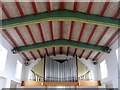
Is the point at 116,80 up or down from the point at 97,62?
down

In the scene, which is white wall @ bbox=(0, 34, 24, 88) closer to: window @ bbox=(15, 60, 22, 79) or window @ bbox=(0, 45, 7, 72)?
window @ bbox=(0, 45, 7, 72)

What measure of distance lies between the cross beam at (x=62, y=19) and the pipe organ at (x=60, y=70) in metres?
3.80

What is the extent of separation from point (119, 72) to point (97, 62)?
297 cm

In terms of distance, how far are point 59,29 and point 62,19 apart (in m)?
1.44

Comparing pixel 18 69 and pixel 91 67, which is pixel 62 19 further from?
pixel 91 67

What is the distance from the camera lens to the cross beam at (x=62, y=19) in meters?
4.78

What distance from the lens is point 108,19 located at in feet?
15.8

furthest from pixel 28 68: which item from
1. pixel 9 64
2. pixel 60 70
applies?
pixel 9 64

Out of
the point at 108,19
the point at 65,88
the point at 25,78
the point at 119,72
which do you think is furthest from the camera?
the point at 25,78

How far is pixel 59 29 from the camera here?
6273mm

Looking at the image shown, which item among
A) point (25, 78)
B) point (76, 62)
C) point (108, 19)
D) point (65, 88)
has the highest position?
point (108, 19)

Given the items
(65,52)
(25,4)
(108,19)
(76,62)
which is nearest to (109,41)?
(108,19)

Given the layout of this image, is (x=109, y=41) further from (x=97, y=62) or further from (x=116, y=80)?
(x=97, y=62)

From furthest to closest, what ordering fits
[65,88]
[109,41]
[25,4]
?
[65,88]
[109,41]
[25,4]
